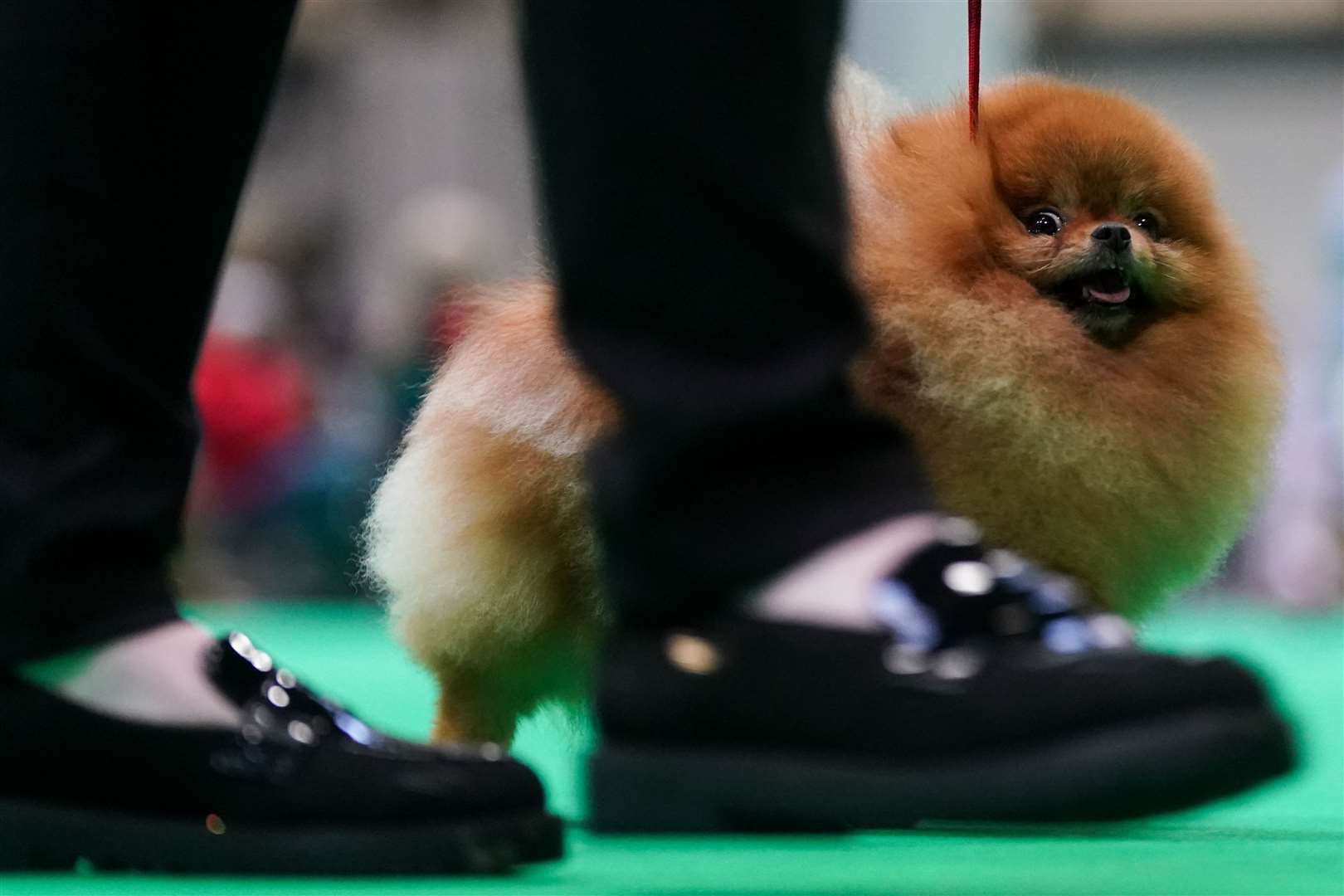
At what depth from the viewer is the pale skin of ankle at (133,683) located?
107cm

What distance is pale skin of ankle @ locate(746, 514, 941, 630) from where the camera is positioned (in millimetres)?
868

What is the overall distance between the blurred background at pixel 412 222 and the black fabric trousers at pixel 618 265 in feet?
14.9

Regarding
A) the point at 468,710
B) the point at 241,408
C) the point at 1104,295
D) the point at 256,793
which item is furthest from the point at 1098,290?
the point at 241,408

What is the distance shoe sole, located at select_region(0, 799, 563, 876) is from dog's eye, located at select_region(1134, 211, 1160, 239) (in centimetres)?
89

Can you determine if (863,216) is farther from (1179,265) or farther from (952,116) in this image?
(1179,265)

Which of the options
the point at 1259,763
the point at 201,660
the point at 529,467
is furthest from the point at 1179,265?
the point at 201,660

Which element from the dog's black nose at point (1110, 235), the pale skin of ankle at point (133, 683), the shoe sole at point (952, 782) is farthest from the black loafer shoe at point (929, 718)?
the dog's black nose at point (1110, 235)

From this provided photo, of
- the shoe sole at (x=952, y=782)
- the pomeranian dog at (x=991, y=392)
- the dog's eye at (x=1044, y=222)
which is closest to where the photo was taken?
the shoe sole at (x=952, y=782)

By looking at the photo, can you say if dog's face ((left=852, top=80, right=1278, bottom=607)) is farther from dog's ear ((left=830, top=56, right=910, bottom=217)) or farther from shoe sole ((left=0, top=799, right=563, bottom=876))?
shoe sole ((left=0, top=799, right=563, bottom=876))

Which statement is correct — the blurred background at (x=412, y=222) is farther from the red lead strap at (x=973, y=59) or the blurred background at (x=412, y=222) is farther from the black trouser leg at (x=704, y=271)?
the black trouser leg at (x=704, y=271)

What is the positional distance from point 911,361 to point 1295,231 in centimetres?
736

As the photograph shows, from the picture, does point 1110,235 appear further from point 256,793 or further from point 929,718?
point 256,793

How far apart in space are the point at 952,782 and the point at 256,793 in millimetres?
485

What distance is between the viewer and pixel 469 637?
159 centimetres
